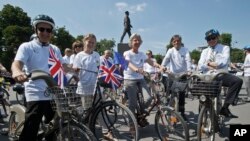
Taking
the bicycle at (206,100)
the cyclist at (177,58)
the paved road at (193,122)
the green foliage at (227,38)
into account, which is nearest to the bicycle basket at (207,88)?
the bicycle at (206,100)

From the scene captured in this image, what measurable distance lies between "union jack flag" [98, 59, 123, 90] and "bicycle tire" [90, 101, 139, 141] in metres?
0.52

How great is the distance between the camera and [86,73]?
18.8 feet

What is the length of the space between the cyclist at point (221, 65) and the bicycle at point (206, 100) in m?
0.71

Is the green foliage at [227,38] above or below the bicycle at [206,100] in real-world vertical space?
above

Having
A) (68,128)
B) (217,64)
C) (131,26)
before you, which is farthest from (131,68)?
(131,26)

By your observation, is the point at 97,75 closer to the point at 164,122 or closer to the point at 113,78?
the point at 113,78

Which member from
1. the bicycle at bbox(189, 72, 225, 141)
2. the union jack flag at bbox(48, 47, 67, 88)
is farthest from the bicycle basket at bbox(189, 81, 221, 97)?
the union jack flag at bbox(48, 47, 67, 88)

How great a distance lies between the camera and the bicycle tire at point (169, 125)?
504cm

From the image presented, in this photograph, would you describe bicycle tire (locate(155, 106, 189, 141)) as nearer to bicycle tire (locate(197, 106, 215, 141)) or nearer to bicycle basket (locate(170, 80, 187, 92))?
bicycle tire (locate(197, 106, 215, 141))

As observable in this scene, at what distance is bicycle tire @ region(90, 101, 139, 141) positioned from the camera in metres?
4.95

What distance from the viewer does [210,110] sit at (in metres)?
4.86

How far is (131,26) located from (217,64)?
1552 centimetres

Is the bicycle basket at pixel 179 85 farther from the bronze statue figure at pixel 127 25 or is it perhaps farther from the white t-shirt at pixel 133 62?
the bronze statue figure at pixel 127 25

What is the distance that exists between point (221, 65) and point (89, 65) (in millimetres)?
2488
